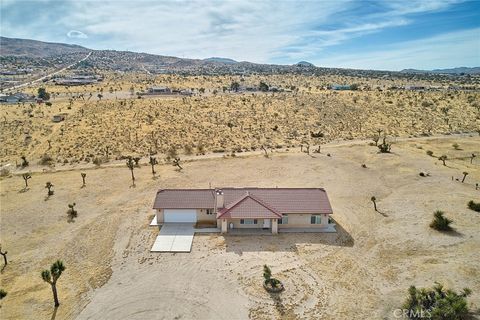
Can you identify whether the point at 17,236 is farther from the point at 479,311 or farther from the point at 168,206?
the point at 479,311

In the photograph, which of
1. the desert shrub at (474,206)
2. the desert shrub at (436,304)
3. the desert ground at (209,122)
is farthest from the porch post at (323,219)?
the desert ground at (209,122)

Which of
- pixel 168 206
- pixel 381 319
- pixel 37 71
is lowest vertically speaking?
pixel 381 319

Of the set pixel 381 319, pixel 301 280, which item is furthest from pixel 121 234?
pixel 381 319

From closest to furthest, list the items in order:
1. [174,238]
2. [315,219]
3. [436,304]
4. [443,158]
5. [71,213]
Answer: [436,304]
[174,238]
[315,219]
[71,213]
[443,158]

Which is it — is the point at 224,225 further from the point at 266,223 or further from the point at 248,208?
the point at 266,223

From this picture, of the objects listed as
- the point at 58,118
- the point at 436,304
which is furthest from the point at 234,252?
the point at 58,118

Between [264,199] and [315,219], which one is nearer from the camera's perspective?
[315,219]

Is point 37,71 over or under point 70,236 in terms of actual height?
over
